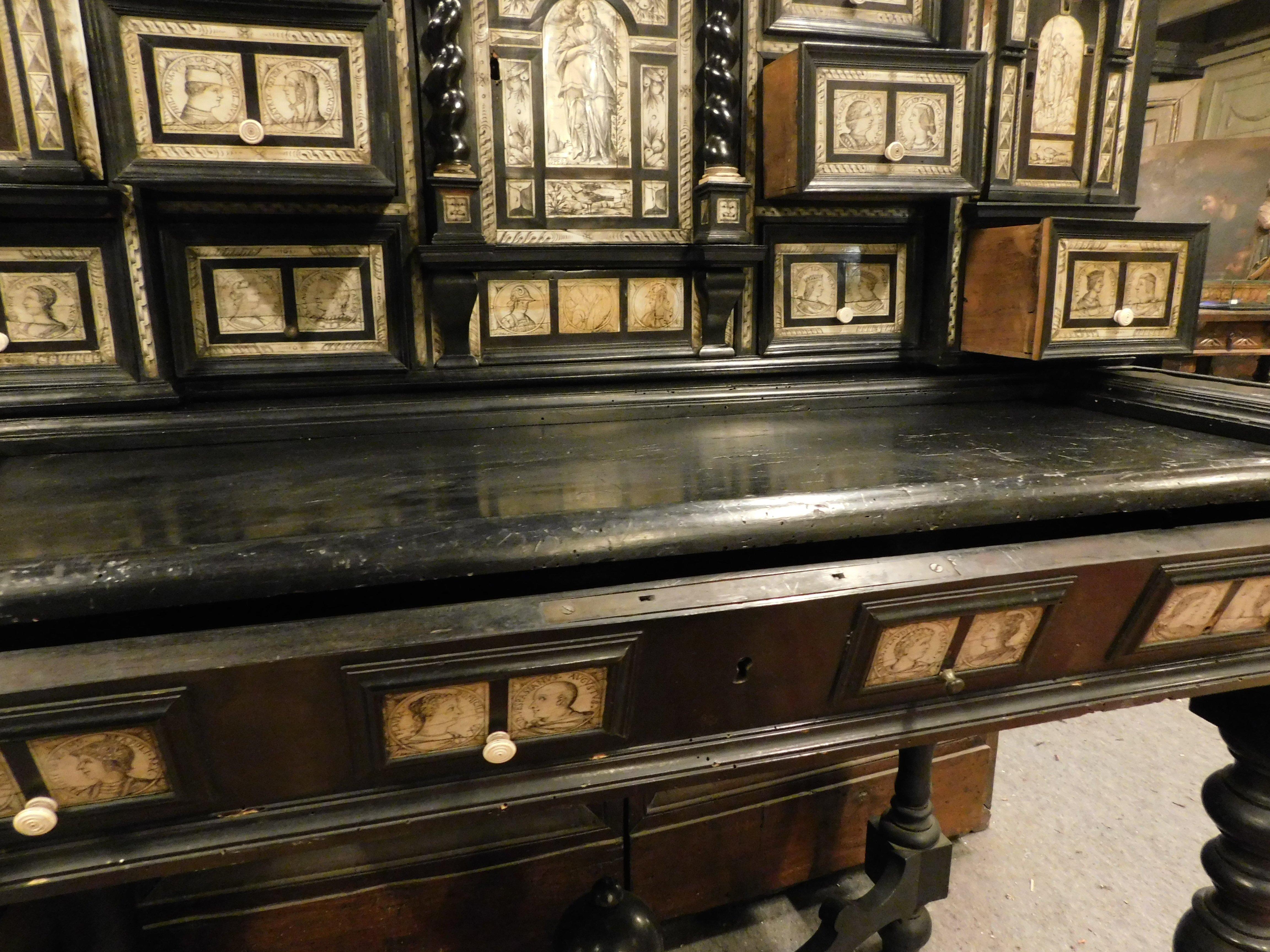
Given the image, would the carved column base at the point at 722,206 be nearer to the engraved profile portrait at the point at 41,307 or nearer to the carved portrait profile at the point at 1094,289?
the carved portrait profile at the point at 1094,289

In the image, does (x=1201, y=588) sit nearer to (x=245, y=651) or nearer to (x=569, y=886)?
(x=245, y=651)

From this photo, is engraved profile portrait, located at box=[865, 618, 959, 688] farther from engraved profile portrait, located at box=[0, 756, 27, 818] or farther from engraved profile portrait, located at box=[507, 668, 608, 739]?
engraved profile portrait, located at box=[0, 756, 27, 818]

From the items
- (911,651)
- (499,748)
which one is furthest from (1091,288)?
(499,748)

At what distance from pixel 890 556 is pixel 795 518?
150mm

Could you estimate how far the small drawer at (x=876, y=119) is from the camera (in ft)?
4.43

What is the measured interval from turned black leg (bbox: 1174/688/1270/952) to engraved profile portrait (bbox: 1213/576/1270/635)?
0.17 m

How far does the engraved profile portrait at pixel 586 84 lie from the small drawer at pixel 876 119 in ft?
0.94

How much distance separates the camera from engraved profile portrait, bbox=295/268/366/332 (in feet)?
4.38

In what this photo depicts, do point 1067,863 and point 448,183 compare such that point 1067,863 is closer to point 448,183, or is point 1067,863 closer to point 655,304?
point 655,304

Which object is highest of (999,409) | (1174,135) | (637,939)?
(1174,135)

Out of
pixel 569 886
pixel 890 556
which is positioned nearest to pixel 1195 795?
pixel 569 886

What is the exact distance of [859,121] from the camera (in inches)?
54.1

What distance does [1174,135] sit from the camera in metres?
5.68

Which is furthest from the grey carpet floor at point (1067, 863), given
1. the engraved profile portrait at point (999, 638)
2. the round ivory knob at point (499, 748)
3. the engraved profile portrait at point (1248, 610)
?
the round ivory knob at point (499, 748)
